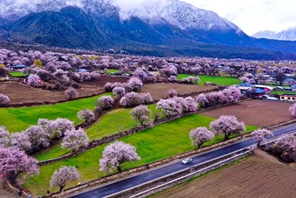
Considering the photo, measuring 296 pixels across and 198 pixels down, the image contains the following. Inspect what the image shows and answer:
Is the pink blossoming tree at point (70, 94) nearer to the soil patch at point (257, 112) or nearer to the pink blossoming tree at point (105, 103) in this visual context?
the pink blossoming tree at point (105, 103)

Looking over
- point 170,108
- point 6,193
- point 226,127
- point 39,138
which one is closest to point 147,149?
point 226,127

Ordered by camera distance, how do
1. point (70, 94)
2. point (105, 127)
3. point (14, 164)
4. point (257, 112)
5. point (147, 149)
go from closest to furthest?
1. point (14, 164)
2. point (147, 149)
3. point (105, 127)
4. point (257, 112)
5. point (70, 94)

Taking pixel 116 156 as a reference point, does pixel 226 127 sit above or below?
above

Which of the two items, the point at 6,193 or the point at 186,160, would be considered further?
the point at 186,160

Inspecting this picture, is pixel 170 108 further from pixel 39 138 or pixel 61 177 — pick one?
pixel 61 177

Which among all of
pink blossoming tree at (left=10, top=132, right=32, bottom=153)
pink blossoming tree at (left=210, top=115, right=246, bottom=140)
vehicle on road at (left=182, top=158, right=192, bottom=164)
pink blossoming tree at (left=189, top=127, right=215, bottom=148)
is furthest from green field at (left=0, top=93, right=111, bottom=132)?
pink blossoming tree at (left=210, top=115, right=246, bottom=140)

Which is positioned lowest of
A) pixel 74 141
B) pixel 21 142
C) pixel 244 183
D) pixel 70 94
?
pixel 70 94

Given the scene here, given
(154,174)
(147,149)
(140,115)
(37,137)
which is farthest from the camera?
(140,115)
